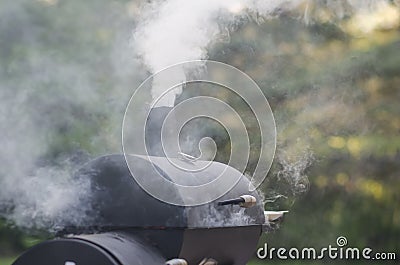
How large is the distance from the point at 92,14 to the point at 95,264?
3.50 meters

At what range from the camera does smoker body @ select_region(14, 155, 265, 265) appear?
308 cm

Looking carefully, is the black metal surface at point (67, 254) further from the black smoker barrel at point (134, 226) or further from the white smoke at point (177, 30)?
the white smoke at point (177, 30)

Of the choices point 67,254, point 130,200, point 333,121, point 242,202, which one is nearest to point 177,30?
point 242,202

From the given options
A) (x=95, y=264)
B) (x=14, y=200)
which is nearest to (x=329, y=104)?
(x=14, y=200)

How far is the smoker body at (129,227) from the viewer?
3.08 meters

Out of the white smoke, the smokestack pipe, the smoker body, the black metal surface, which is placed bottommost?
the black metal surface

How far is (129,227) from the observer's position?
337 centimetres

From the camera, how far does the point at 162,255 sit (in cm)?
333

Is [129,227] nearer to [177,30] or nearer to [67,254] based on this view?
[67,254]

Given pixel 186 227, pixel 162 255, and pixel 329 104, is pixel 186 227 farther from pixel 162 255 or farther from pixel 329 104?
pixel 329 104

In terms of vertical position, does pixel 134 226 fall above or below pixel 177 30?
below

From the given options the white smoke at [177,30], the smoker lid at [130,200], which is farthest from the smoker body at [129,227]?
the white smoke at [177,30]

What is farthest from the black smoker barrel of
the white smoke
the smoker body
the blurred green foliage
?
the blurred green foliage

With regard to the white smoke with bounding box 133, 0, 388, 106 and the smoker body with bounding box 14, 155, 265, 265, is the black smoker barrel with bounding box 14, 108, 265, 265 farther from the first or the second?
the white smoke with bounding box 133, 0, 388, 106
